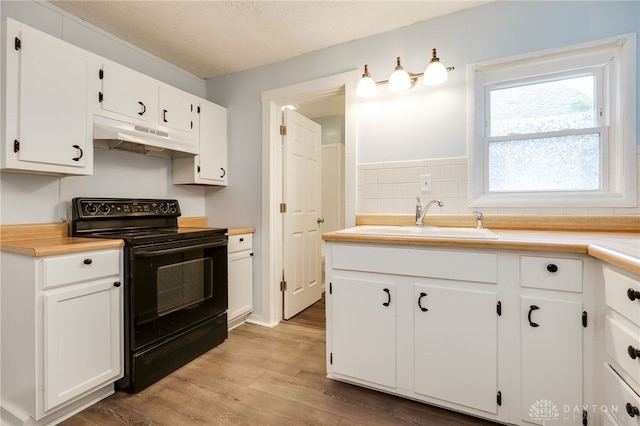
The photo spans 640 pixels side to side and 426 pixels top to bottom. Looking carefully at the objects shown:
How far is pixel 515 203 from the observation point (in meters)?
1.81

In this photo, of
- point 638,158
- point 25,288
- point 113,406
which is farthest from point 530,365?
point 25,288

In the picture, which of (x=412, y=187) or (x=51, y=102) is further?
(x=412, y=187)

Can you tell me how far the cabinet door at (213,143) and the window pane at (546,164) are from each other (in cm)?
223

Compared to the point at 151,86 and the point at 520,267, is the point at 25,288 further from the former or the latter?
the point at 520,267

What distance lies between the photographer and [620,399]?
1010 millimetres

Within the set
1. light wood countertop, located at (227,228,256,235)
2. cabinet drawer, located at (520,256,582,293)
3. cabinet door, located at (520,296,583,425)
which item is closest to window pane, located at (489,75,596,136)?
cabinet drawer, located at (520,256,582,293)

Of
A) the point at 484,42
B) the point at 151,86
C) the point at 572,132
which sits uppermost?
the point at 484,42

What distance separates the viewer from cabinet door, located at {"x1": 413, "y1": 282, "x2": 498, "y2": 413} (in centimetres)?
134

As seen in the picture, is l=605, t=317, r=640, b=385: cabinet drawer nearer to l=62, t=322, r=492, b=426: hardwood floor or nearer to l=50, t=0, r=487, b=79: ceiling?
l=62, t=322, r=492, b=426: hardwood floor

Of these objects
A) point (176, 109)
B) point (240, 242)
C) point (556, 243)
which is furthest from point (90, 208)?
point (556, 243)

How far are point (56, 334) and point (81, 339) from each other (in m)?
0.12

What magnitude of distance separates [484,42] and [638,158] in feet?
3.55

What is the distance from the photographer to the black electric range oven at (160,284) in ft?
5.42

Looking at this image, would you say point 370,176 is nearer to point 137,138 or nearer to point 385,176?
point 385,176
